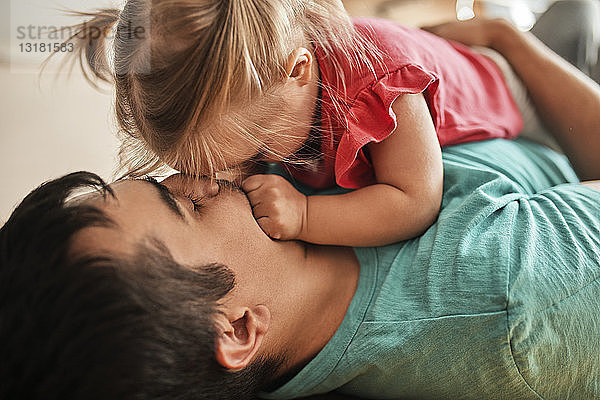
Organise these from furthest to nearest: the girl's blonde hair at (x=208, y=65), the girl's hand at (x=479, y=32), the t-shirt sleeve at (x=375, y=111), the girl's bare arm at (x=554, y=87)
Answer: the girl's hand at (x=479, y=32) < the girl's bare arm at (x=554, y=87) < the t-shirt sleeve at (x=375, y=111) < the girl's blonde hair at (x=208, y=65)

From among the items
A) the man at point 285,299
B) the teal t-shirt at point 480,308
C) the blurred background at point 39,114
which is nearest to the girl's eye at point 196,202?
the man at point 285,299

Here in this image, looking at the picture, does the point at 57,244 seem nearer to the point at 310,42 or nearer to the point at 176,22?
the point at 176,22

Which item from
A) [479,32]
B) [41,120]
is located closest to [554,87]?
[479,32]

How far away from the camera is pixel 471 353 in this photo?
0.63 meters

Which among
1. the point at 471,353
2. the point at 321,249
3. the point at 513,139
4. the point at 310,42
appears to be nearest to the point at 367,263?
the point at 321,249

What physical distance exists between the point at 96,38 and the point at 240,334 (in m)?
0.47

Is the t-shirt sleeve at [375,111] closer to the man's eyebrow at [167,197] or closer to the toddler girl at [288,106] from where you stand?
the toddler girl at [288,106]

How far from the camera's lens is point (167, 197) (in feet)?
2.02

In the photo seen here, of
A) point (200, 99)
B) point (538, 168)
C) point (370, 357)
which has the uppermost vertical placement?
point (200, 99)

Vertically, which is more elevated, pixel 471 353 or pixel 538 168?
pixel 538 168

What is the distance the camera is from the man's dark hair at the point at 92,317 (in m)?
0.49

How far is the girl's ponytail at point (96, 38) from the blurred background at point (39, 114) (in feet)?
0.42

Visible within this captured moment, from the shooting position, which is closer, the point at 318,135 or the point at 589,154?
the point at 318,135

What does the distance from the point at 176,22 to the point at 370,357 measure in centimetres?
43
